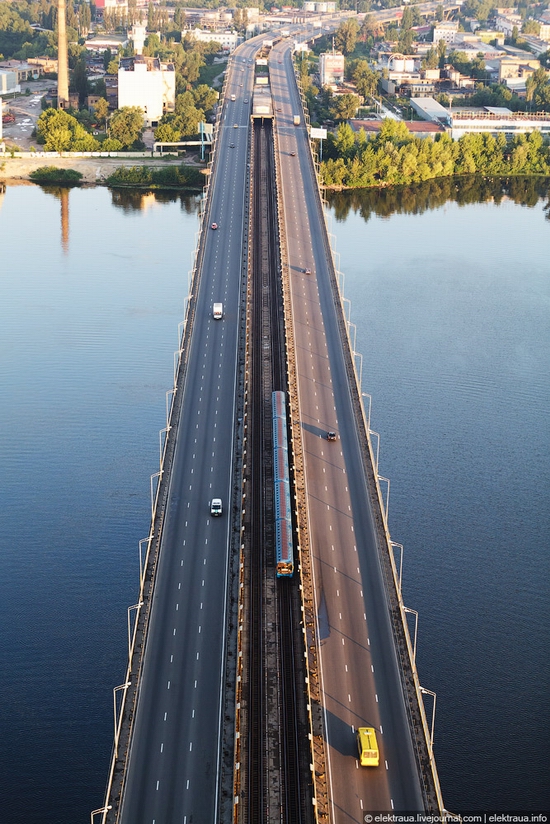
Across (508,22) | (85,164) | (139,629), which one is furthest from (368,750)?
(508,22)

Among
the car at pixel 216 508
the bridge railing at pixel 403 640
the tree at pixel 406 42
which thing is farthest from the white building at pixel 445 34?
the car at pixel 216 508

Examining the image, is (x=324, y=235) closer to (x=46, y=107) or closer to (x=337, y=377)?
(x=337, y=377)

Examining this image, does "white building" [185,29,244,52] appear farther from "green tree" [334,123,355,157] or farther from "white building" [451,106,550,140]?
"green tree" [334,123,355,157]

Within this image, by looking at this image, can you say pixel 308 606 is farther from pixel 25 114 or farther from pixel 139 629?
pixel 25 114

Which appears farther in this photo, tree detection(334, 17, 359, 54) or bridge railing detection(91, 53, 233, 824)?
tree detection(334, 17, 359, 54)

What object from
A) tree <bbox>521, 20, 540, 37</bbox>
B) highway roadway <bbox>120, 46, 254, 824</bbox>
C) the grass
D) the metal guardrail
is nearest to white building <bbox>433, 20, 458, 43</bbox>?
tree <bbox>521, 20, 540, 37</bbox>

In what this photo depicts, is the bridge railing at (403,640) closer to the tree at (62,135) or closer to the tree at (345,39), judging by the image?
the tree at (62,135)
